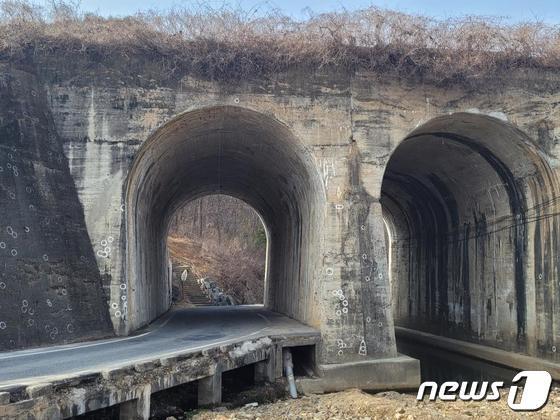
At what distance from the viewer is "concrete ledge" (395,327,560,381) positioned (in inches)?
538

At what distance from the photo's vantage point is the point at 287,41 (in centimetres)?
1361

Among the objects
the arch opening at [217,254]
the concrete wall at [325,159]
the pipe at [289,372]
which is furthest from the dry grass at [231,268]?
the pipe at [289,372]

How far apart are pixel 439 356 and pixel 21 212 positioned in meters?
13.1

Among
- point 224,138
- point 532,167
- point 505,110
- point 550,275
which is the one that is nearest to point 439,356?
point 550,275

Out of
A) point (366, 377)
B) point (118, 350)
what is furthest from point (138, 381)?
point (366, 377)

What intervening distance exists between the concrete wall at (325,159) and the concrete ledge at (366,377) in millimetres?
365

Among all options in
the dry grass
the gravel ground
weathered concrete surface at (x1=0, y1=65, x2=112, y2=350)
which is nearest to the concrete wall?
weathered concrete surface at (x1=0, y1=65, x2=112, y2=350)

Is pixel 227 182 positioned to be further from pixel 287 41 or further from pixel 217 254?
pixel 217 254

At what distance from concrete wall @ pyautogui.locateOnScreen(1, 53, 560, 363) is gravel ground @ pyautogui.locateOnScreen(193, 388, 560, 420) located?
5.58 ft

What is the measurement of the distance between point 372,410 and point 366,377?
2.19 m

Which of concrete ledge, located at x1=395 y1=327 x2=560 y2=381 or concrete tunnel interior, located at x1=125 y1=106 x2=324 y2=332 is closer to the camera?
concrete tunnel interior, located at x1=125 y1=106 x2=324 y2=332

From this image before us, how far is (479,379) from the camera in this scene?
47.0 ft

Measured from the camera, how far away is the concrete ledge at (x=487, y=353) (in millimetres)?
13656

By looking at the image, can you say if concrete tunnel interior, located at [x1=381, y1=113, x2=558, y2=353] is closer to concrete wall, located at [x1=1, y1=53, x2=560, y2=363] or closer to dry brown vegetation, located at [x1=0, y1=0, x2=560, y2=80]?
concrete wall, located at [x1=1, y1=53, x2=560, y2=363]
